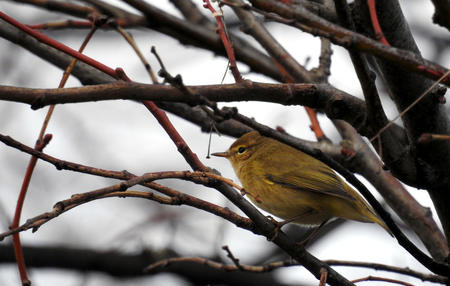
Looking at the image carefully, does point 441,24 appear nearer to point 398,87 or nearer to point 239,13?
point 398,87

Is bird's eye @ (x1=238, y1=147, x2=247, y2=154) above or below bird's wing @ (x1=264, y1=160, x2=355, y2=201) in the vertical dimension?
above

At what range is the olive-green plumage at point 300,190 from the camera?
4805 millimetres

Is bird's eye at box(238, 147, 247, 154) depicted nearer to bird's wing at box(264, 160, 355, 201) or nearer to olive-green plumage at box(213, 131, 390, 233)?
olive-green plumage at box(213, 131, 390, 233)

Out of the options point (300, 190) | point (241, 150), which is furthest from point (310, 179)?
point (241, 150)

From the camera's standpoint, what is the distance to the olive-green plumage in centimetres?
481

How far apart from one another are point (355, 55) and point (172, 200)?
0.94 meters

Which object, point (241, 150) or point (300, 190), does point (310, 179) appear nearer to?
point (300, 190)

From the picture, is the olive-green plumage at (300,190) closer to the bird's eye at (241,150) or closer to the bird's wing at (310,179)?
the bird's wing at (310,179)

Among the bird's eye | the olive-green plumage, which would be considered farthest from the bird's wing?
the bird's eye

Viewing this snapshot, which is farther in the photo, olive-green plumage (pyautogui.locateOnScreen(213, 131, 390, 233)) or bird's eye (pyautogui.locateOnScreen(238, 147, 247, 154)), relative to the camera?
bird's eye (pyautogui.locateOnScreen(238, 147, 247, 154))

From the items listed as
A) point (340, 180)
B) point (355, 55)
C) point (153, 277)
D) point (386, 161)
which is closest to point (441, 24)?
point (355, 55)

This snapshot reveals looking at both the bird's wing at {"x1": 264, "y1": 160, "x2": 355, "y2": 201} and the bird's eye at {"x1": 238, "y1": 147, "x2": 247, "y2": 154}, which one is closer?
the bird's wing at {"x1": 264, "y1": 160, "x2": 355, "y2": 201}

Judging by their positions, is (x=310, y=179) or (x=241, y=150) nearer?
(x=310, y=179)

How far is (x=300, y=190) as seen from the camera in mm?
5043
